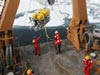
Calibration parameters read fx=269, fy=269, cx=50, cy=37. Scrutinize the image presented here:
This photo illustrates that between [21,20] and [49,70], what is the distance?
601cm

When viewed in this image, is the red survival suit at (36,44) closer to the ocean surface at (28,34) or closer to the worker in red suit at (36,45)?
the worker in red suit at (36,45)

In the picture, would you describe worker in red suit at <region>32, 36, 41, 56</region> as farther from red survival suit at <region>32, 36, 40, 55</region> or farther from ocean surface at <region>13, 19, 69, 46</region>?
ocean surface at <region>13, 19, 69, 46</region>

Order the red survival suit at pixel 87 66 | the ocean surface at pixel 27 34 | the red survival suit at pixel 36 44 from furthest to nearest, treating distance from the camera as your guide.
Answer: the ocean surface at pixel 27 34
the red survival suit at pixel 36 44
the red survival suit at pixel 87 66

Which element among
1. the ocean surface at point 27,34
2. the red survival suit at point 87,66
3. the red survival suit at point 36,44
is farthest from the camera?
the ocean surface at point 27,34

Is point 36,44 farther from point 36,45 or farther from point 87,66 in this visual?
point 87,66

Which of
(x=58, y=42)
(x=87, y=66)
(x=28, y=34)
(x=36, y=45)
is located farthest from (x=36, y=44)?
(x=28, y=34)

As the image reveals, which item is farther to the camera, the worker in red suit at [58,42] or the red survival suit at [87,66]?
the worker in red suit at [58,42]

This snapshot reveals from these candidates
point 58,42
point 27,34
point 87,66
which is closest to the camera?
point 87,66

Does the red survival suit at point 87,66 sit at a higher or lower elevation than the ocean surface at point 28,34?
lower

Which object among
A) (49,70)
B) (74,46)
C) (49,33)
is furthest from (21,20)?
(49,70)

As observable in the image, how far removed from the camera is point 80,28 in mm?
10969

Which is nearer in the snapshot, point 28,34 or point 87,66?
point 87,66

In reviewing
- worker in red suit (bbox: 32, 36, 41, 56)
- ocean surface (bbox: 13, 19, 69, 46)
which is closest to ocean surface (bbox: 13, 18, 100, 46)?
ocean surface (bbox: 13, 19, 69, 46)

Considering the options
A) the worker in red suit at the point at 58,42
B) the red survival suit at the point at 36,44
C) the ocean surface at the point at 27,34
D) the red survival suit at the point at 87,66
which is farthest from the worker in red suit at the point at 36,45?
the red survival suit at the point at 87,66
